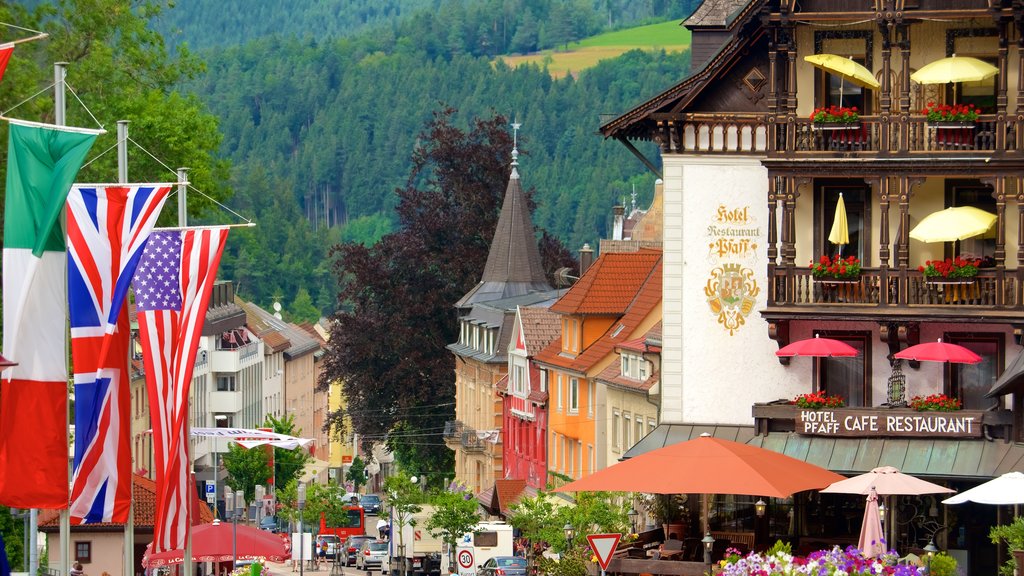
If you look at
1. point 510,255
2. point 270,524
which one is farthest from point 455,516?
point 270,524

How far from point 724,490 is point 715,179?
454 inches

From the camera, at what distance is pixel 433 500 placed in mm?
76375

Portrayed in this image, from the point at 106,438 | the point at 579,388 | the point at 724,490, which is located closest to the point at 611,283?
the point at 579,388

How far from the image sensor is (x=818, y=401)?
144 feet

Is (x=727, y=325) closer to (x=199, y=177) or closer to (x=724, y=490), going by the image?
(x=724, y=490)

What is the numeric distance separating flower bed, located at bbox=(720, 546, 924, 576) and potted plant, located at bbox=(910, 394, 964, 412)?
1608cm

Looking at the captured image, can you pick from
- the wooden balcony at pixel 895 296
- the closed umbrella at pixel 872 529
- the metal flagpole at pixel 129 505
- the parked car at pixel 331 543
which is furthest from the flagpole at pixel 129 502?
the parked car at pixel 331 543

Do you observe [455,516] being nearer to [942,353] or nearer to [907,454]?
[907,454]

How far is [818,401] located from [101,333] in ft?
A: 56.2

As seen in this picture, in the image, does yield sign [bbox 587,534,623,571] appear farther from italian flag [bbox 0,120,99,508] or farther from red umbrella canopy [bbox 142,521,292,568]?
red umbrella canopy [bbox 142,521,292,568]

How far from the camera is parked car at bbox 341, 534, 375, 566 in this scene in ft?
305

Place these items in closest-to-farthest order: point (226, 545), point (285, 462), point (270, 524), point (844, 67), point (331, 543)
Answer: point (844, 67) < point (226, 545) < point (331, 543) < point (270, 524) < point (285, 462)

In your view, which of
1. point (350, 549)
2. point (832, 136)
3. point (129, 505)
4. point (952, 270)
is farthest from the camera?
point (350, 549)

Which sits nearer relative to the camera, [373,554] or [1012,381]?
[1012,381]
